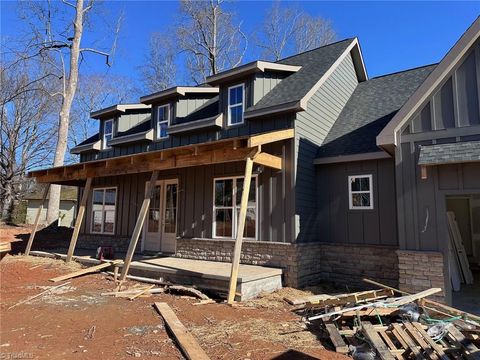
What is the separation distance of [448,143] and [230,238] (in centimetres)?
574

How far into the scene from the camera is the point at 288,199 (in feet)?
29.5

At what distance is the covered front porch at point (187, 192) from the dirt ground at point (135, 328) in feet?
2.96

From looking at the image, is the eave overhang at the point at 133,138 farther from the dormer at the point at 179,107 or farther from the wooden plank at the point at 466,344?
the wooden plank at the point at 466,344

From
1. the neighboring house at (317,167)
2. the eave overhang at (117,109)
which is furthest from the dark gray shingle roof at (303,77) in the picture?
the eave overhang at (117,109)

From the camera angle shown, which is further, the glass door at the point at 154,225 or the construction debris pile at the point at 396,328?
the glass door at the point at 154,225

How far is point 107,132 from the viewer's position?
14961mm

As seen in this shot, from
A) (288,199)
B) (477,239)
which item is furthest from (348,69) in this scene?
(477,239)

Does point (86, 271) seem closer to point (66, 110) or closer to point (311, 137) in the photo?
point (311, 137)

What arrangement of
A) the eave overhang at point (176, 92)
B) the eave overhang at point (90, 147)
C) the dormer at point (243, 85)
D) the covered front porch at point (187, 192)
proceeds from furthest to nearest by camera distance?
the eave overhang at point (90, 147) → the eave overhang at point (176, 92) → the dormer at point (243, 85) → the covered front porch at point (187, 192)

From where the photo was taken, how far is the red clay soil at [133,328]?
467 cm

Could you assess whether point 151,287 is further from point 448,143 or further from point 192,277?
point 448,143

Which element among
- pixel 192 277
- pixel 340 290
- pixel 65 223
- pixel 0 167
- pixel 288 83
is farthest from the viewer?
pixel 65 223

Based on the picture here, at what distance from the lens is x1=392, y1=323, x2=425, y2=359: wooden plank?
448cm

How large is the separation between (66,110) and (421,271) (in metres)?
19.3
